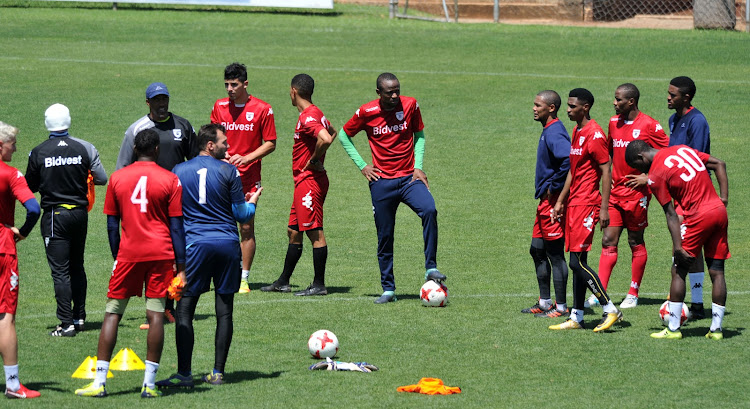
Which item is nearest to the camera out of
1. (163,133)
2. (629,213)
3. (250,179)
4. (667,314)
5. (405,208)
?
(667,314)

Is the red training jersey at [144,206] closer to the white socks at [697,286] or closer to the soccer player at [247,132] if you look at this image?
the soccer player at [247,132]

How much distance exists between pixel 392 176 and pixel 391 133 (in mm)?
491

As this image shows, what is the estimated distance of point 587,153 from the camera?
34.4 feet

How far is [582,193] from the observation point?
10523 millimetres

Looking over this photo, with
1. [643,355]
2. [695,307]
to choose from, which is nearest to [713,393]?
[643,355]

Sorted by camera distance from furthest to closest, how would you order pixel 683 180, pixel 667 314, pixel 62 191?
pixel 667 314 → pixel 62 191 → pixel 683 180

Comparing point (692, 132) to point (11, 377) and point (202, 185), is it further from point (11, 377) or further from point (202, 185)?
point (11, 377)

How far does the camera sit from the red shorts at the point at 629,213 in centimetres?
1113

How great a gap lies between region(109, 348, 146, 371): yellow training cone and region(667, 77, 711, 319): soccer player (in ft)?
18.6

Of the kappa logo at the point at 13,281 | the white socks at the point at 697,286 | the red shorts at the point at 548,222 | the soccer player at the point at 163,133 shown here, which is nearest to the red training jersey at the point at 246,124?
the soccer player at the point at 163,133

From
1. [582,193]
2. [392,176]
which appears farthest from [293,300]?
[582,193]

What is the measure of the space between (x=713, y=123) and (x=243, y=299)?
13.1 metres

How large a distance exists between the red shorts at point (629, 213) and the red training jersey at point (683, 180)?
1389 millimetres

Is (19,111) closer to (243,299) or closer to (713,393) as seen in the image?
(243,299)
